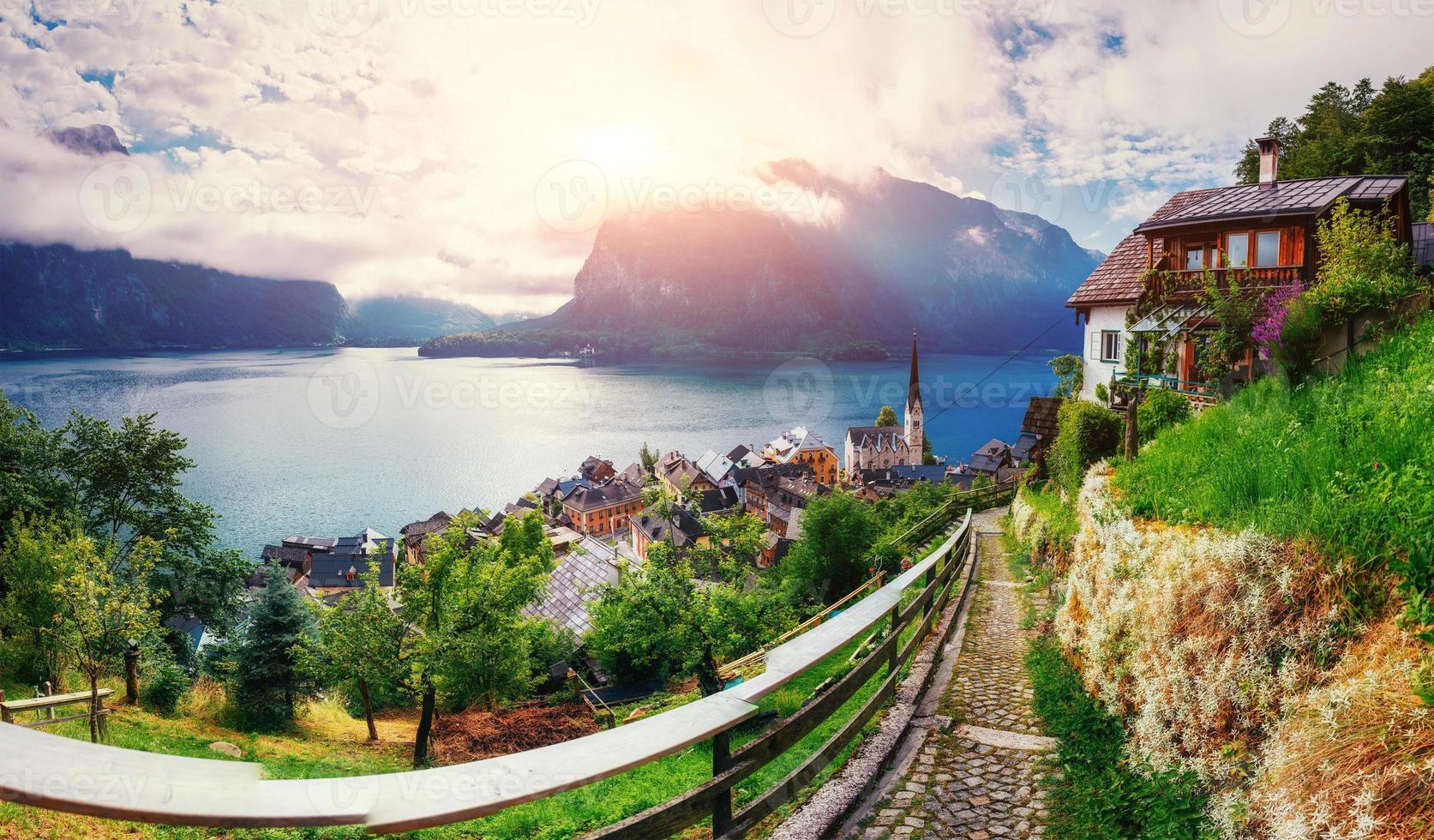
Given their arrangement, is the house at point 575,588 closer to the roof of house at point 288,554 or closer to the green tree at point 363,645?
the green tree at point 363,645

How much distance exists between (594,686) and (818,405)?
134952 millimetres

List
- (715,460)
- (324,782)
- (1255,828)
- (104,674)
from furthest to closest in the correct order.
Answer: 1. (715,460)
2. (104,674)
3. (1255,828)
4. (324,782)

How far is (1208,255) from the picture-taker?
16922mm

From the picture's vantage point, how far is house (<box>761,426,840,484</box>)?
90688mm

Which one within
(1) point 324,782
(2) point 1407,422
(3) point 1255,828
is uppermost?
(2) point 1407,422

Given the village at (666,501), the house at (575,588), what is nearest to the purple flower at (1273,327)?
the village at (666,501)

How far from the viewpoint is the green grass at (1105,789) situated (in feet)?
11.6

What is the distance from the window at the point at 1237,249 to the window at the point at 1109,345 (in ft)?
13.6

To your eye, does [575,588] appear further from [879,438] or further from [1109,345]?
[879,438]

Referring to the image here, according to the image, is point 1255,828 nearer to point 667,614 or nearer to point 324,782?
point 324,782

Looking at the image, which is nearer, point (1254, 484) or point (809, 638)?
point (809, 638)

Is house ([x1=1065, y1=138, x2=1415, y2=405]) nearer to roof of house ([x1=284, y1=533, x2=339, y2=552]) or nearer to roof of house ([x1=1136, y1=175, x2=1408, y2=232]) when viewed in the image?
roof of house ([x1=1136, y1=175, x2=1408, y2=232])

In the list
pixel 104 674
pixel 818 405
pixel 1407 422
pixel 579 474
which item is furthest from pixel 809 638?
pixel 818 405

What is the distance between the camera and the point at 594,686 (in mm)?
21906
